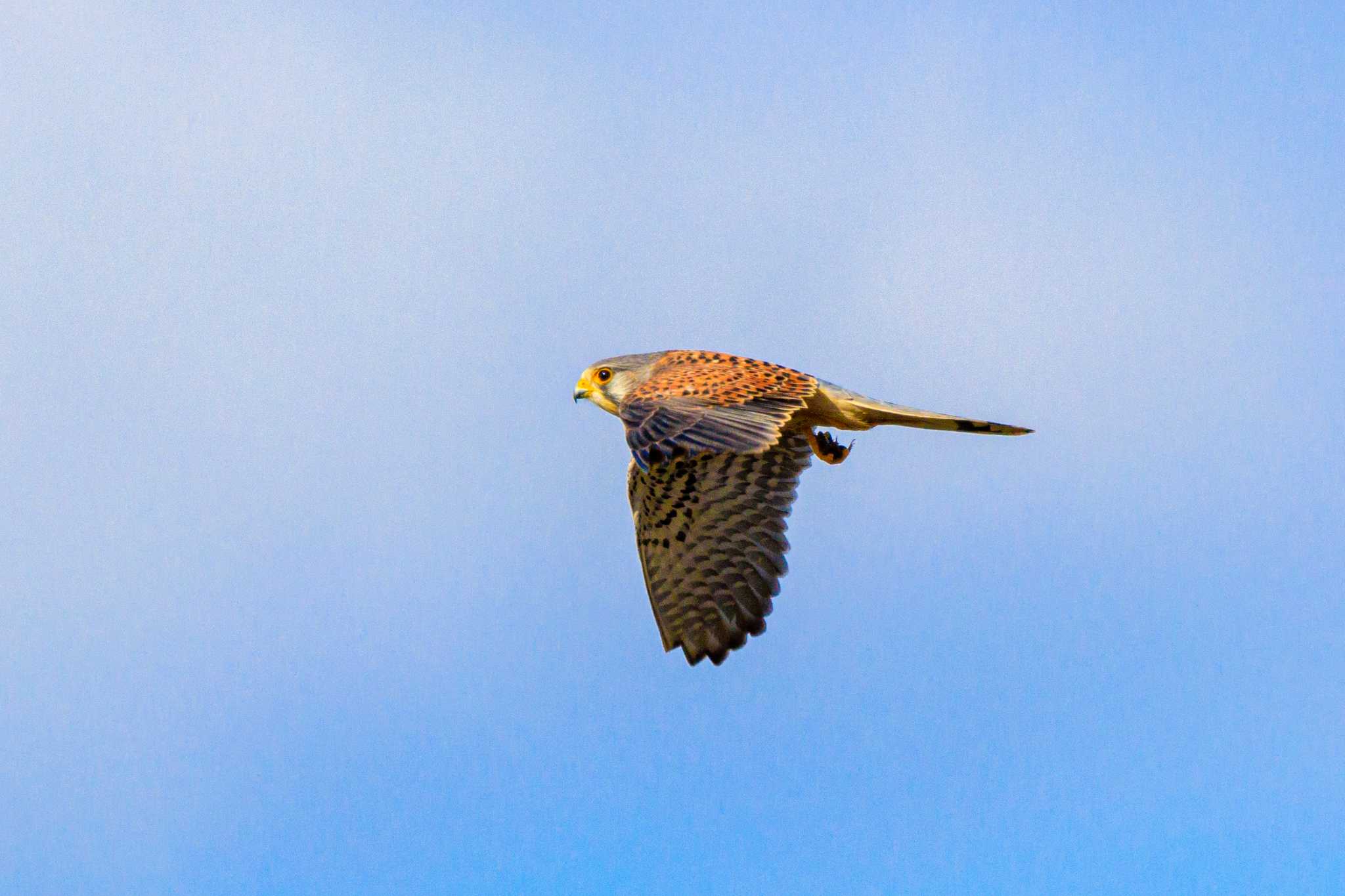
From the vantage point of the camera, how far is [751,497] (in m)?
10.9

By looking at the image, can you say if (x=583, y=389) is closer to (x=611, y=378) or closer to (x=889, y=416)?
(x=611, y=378)

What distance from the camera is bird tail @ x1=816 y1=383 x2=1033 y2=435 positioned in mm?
10328

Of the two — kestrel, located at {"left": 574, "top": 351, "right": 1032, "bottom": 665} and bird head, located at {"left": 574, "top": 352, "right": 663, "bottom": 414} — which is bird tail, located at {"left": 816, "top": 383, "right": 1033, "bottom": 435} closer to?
kestrel, located at {"left": 574, "top": 351, "right": 1032, "bottom": 665}

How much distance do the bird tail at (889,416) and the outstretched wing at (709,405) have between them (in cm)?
22

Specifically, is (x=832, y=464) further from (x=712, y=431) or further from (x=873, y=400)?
(x=712, y=431)

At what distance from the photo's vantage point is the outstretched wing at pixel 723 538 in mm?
10852

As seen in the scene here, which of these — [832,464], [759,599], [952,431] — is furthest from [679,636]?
[952,431]

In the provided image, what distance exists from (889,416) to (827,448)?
502mm

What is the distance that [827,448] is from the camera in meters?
10.7

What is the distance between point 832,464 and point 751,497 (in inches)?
23.2

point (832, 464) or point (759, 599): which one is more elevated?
point (832, 464)

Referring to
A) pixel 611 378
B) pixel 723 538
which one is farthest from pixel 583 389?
pixel 723 538

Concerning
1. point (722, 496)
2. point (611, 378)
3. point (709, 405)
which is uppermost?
point (611, 378)

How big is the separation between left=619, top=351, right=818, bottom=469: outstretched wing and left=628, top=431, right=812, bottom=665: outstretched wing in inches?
12.1
